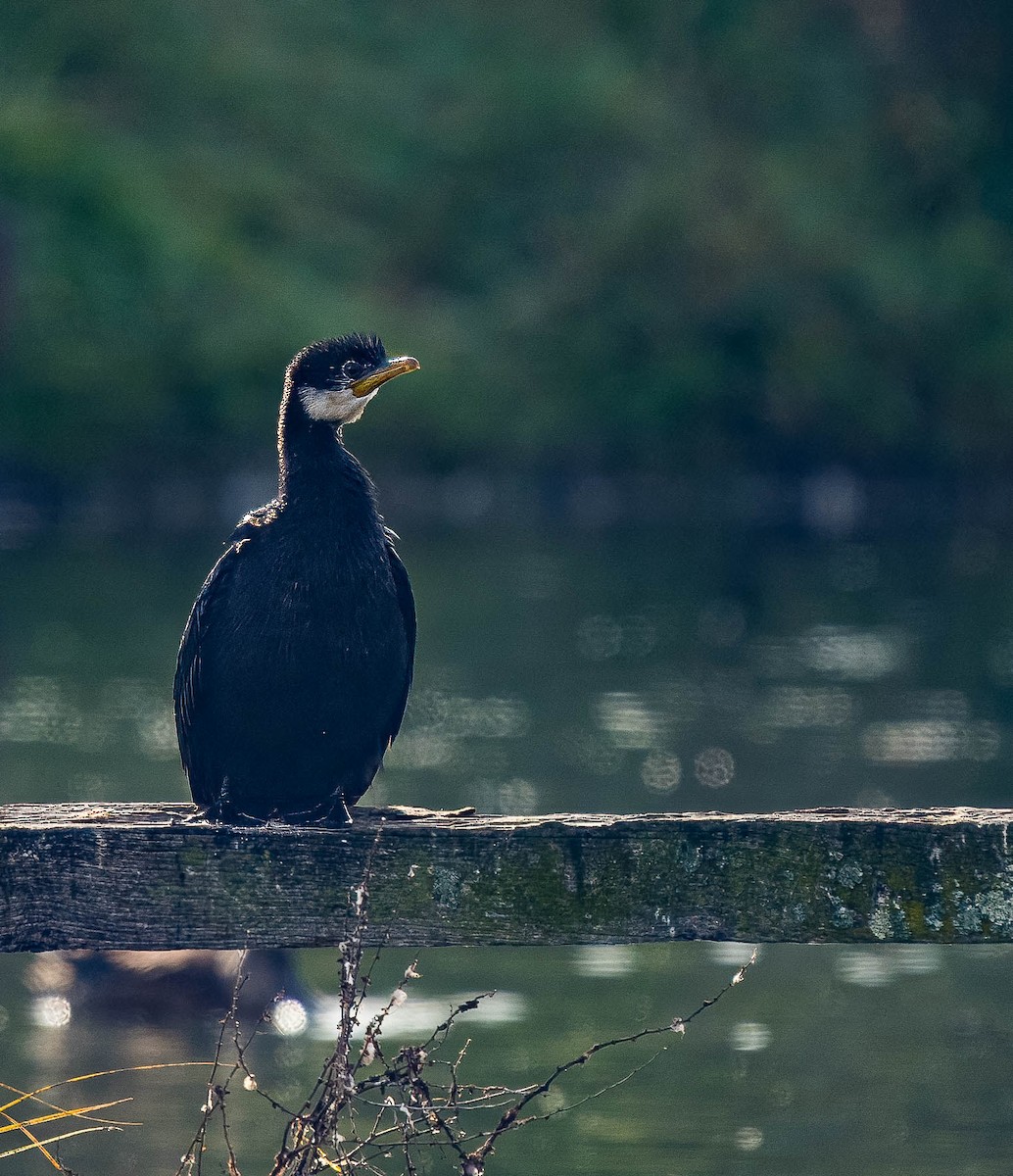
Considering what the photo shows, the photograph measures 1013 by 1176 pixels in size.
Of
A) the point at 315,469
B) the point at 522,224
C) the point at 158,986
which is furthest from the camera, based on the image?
the point at 522,224

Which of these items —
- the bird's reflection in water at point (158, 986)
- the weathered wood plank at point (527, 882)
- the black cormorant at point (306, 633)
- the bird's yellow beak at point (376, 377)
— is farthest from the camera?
the bird's reflection in water at point (158, 986)

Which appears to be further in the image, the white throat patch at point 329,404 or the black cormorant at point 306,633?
the white throat patch at point 329,404

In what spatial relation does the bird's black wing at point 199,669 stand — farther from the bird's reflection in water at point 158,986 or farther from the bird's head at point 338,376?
the bird's reflection in water at point 158,986

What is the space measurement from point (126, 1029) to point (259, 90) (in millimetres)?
104922

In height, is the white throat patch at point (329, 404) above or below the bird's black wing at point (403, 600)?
above

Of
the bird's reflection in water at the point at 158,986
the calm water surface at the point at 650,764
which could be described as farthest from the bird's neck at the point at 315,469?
the bird's reflection in water at the point at 158,986

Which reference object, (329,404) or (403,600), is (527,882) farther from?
(329,404)

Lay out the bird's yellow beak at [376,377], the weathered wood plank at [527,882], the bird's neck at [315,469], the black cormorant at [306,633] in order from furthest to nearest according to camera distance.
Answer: the bird's yellow beak at [376,377] < the bird's neck at [315,469] < the black cormorant at [306,633] < the weathered wood plank at [527,882]

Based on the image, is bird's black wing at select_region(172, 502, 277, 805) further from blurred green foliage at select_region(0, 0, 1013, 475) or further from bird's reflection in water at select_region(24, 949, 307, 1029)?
blurred green foliage at select_region(0, 0, 1013, 475)

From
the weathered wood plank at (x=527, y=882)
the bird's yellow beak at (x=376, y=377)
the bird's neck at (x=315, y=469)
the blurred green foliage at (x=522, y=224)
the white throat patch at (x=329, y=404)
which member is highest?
the blurred green foliage at (x=522, y=224)

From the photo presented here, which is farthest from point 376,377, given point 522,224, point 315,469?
point 522,224

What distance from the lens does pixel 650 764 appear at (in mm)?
21672

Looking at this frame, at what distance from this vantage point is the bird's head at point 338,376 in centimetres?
790

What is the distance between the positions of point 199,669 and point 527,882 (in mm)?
2470
